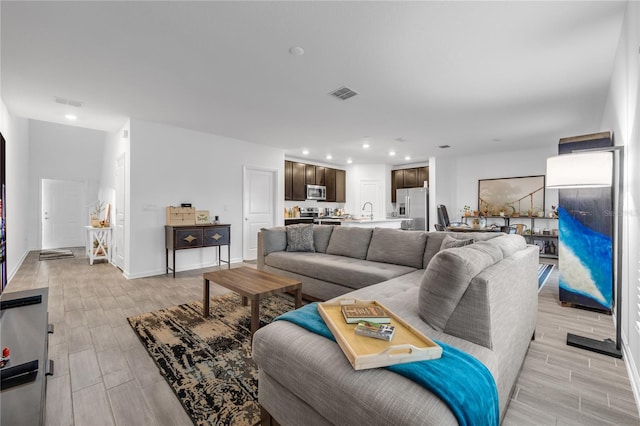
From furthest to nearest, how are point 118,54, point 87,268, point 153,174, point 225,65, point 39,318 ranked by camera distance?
1. point 87,268
2. point 153,174
3. point 225,65
4. point 118,54
5. point 39,318

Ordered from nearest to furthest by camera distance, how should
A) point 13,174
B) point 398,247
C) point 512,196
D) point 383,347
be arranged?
point 383,347 → point 398,247 → point 13,174 → point 512,196

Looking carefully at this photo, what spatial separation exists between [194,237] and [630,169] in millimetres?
5262

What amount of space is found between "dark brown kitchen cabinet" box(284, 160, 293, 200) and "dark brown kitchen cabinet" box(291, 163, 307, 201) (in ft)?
0.12

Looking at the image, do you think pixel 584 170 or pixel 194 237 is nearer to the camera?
pixel 584 170

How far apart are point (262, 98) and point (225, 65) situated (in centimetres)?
85

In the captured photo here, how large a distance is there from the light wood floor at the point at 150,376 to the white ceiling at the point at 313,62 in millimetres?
2558

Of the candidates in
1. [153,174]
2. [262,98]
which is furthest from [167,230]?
[262,98]

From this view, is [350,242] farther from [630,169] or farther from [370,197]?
[370,197]

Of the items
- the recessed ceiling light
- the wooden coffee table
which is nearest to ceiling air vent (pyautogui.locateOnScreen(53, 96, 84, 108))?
the wooden coffee table

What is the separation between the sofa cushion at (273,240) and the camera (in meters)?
4.16

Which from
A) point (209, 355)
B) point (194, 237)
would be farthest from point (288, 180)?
point (209, 355)

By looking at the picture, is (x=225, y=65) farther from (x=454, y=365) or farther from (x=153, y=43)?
(x=454, y=365)

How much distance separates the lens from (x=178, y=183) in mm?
5016

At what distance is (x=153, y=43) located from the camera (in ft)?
8.04
